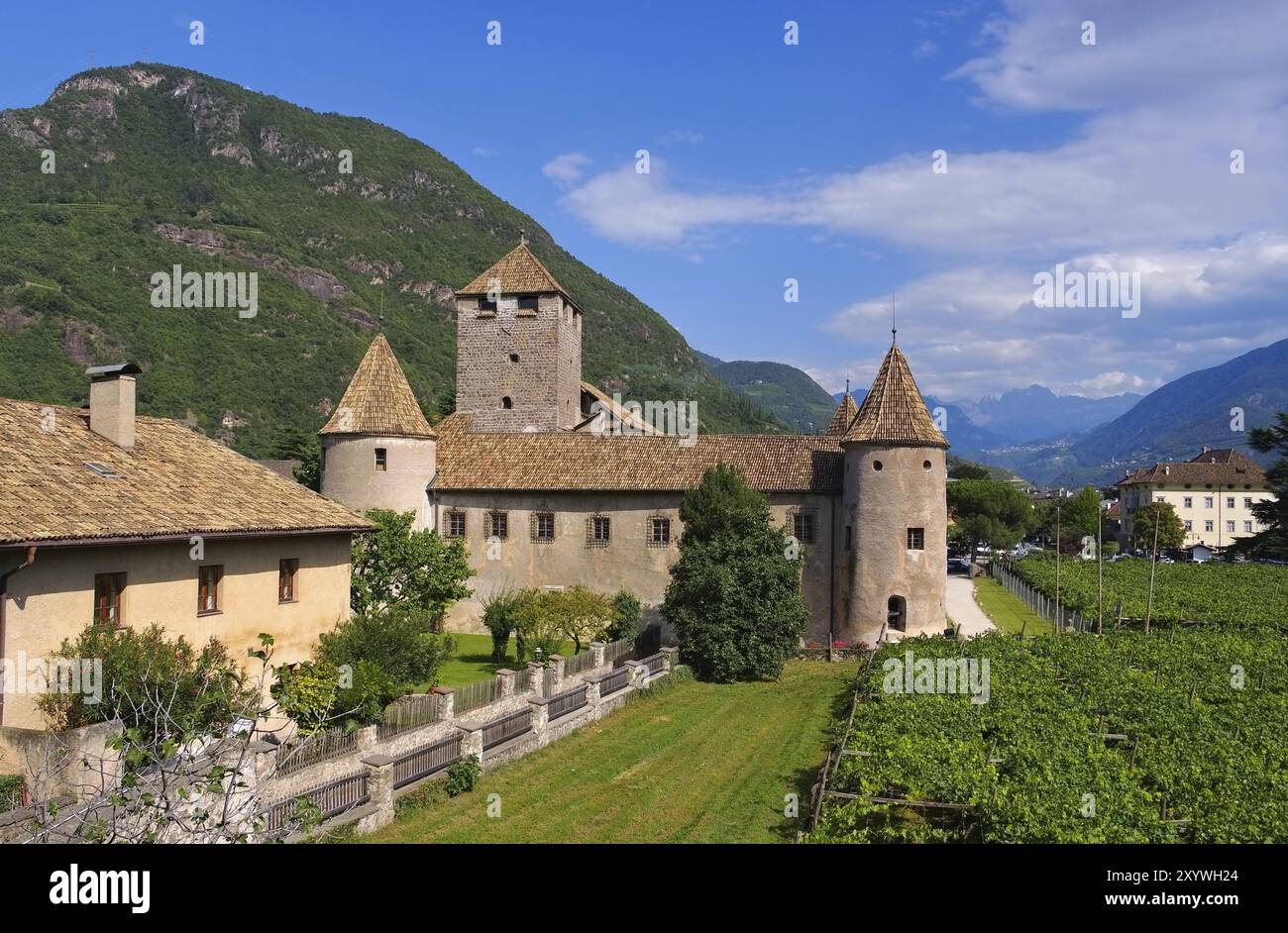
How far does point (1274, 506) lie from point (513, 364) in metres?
58.7

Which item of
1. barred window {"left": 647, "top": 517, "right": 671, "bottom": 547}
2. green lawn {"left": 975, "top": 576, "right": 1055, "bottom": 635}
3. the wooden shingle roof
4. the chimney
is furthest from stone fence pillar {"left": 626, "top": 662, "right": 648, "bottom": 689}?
the wooden shingle roof

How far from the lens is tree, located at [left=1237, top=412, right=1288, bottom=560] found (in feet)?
211

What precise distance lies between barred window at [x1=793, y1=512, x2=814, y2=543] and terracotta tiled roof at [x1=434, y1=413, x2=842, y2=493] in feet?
3.63

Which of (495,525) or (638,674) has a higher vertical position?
(495,525)

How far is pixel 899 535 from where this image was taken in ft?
108

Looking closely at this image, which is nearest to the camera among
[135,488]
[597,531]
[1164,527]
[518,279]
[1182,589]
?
[135,488]

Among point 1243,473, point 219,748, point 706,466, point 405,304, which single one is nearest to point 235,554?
point 219,748

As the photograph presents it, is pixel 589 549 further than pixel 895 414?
Yes

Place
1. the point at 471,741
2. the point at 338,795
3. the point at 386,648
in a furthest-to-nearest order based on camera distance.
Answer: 1. the point at 386,648
2. the point at 471,741
3. the point at 338,795

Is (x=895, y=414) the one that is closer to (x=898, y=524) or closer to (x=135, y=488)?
(x=898, y=524)

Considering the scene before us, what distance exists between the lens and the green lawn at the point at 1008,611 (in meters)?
41.0

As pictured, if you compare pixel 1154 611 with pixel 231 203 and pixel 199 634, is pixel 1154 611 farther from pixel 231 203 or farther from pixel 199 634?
pixel 231 203

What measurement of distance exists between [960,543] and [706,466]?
61642 mm

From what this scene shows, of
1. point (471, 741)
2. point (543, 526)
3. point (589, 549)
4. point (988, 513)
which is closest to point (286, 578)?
point (471, 741)
